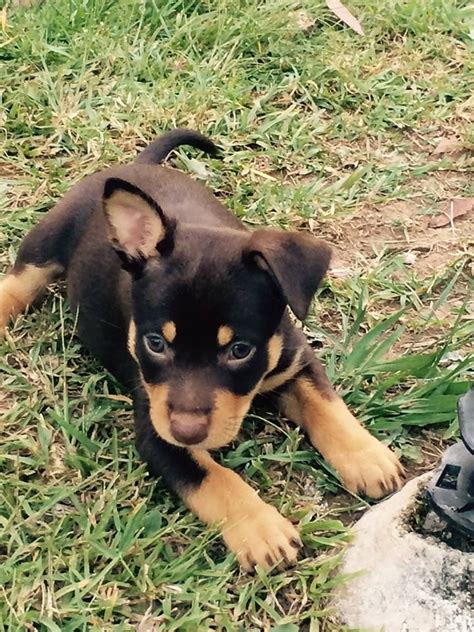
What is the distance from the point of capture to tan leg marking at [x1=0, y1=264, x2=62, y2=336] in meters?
4.03

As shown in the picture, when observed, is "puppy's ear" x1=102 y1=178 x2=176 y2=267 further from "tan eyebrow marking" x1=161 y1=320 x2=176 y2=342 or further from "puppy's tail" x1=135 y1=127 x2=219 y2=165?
"puppy's tail" x1=135 y1=127 x2=219 y2=165

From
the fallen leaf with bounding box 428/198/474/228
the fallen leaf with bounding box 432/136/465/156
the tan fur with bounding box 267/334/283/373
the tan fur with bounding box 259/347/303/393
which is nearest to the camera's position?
the tan fur with bounding box 267/334/283/373

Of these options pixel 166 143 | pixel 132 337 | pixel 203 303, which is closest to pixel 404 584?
pixel 203 303

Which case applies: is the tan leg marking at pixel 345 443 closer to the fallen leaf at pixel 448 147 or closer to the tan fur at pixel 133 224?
the tan fur at pixel 133 224

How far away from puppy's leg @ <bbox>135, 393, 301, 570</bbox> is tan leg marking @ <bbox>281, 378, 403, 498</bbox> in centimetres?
32

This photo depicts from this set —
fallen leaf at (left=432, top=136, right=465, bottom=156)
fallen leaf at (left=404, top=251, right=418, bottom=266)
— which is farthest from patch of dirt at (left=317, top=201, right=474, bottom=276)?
fallen leaf at (left=432, top=136, right=465, bottom=156)

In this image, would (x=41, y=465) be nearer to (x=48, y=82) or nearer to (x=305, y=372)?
(x=305, y=372)

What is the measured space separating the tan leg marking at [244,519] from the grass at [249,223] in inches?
2.2

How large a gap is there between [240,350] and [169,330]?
22cm

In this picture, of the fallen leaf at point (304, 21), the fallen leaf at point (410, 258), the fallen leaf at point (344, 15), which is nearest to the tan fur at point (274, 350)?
the fallen leaf at point (410, 258)

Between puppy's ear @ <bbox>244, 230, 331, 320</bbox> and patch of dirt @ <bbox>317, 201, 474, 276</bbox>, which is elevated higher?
puppy's ear @ <bbox>244, 230, 331, 320</bbox>

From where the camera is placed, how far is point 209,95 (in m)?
5.28

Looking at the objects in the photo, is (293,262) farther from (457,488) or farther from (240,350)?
(457,488)

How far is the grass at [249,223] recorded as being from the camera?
3010mm
